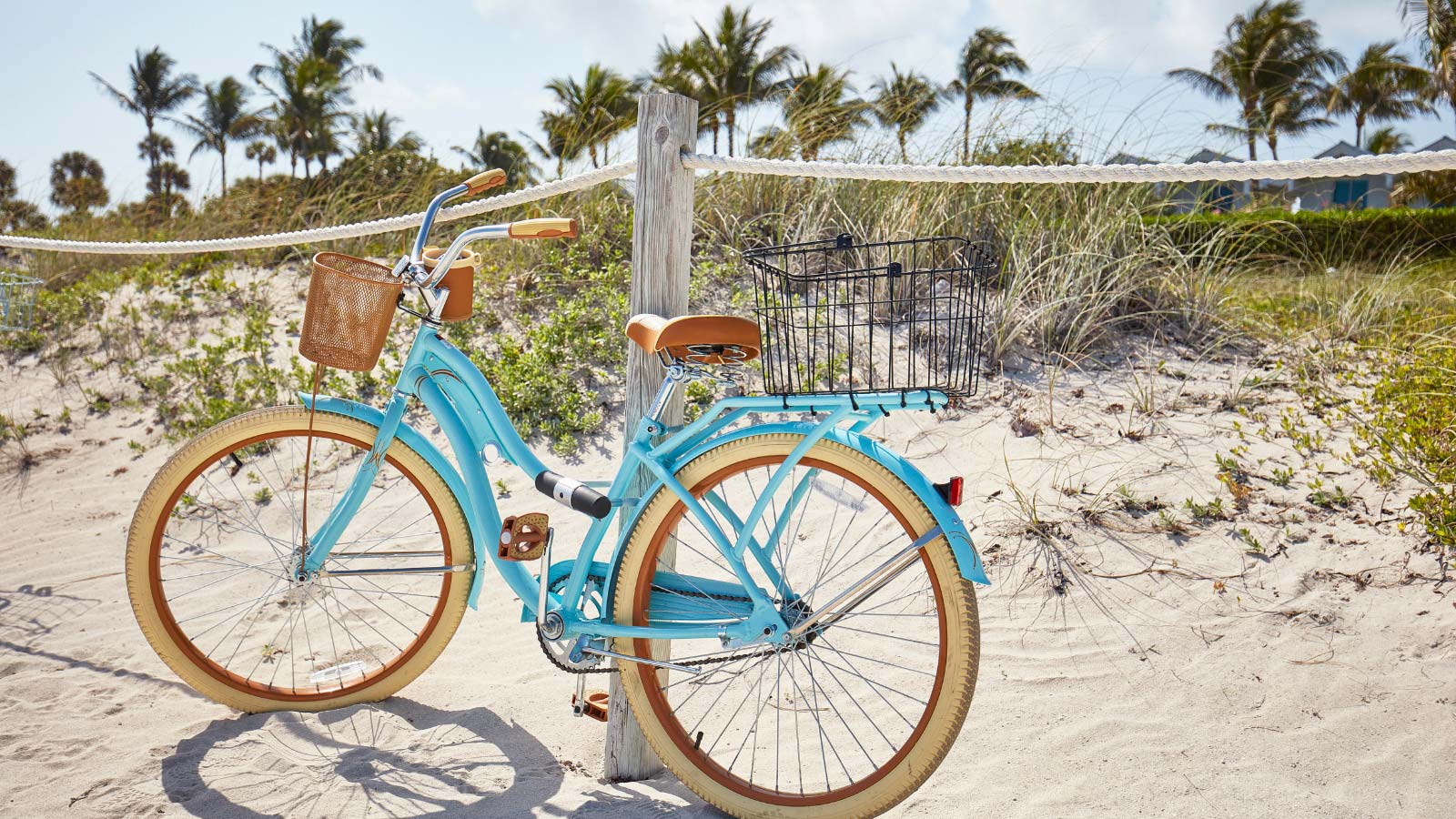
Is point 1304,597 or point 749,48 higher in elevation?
point 749,48

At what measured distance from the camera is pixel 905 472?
213 cm

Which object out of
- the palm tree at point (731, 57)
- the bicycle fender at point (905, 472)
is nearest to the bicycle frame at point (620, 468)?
the bicycle fender at point (905, 472)

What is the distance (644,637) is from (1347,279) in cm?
608

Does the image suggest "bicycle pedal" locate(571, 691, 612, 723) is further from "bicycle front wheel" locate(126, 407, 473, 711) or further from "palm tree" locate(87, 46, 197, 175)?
"palm tree" locate(87, 46, 197, 175)

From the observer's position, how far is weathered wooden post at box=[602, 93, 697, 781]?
2.59 meters

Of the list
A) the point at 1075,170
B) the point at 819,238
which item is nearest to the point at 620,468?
the point at 1075,170

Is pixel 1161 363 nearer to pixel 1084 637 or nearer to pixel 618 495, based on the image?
pixel 1084 637

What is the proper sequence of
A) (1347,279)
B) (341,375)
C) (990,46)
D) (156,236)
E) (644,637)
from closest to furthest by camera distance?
(644,637), (341,375), (1347,279), (156,236), (990,46)

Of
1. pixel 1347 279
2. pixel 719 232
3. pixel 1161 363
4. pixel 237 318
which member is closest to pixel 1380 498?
pixel 1161 363

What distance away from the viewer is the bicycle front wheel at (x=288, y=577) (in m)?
2.74

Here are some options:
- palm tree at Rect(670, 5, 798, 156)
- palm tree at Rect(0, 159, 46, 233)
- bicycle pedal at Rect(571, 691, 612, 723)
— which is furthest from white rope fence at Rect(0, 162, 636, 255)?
palm tree at Rect(670, 5, 798, 156)

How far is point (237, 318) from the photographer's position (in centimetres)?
670

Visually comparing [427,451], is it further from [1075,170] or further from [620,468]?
[1075,170]

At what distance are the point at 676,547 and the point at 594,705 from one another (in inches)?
19.5
